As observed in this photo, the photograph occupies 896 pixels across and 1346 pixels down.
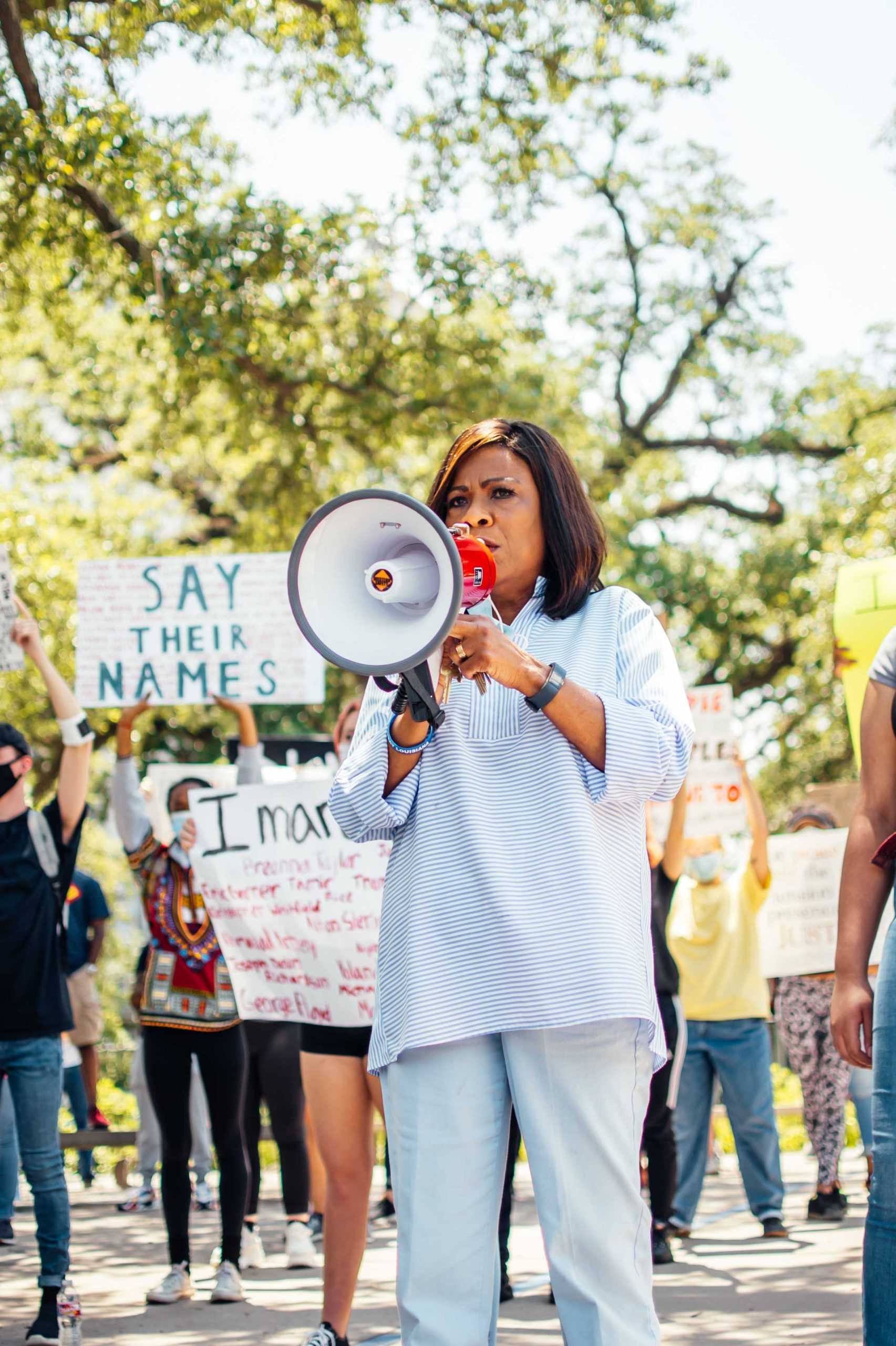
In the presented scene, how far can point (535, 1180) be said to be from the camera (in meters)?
2.29

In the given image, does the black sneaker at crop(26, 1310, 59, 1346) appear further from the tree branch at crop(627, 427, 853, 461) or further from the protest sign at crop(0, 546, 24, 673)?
the tree branch at crop(627, 427, 853, 461)

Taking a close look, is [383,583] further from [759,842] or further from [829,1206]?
[829,1206]

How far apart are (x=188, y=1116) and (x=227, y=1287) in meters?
0.58

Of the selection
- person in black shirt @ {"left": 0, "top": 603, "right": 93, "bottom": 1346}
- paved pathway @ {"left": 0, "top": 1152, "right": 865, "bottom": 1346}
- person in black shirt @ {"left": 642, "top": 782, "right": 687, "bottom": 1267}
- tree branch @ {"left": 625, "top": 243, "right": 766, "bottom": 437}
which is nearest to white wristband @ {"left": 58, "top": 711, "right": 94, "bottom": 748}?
person in black shirt @ {"left": 0, "top": 603, "right": 93, "bottom": 1346}

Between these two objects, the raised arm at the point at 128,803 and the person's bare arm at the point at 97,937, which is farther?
the person's bare arm at the point at 97,937

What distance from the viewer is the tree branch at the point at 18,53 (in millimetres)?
7742

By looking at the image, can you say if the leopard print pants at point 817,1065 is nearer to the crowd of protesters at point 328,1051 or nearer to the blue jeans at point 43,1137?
the crowd of protesters at point 328,1051

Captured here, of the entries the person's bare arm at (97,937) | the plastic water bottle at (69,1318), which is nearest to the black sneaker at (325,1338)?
the plastic water bottle at (69,1318)

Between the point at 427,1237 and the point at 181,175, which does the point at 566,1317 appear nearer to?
the point at 427,1237

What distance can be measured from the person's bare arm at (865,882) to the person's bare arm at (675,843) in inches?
124

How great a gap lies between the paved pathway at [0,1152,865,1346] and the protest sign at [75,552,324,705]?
2.38 metres

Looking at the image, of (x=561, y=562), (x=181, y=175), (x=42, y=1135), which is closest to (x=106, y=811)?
(x=181, y=175)

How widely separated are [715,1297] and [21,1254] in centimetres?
304

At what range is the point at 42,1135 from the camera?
14.6 feet
